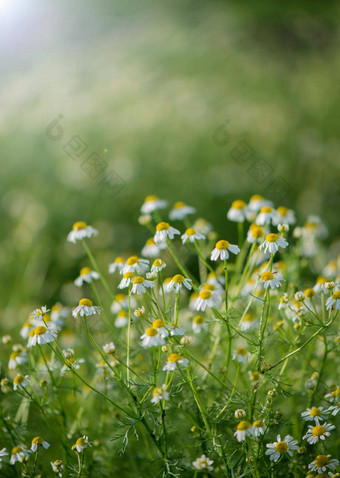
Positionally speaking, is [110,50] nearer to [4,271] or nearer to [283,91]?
[283,91]

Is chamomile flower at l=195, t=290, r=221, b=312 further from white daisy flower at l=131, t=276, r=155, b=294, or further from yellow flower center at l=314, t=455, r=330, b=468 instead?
yellow flower center at l=314, t=455, r=330, b=468

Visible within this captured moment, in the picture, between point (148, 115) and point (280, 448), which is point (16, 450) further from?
point (148, 115)

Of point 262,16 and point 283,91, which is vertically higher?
point 262,16

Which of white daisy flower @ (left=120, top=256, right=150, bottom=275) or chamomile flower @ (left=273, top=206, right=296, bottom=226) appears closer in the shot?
white daisy flower @ (left=120, top=256, right=150, bottom=275)

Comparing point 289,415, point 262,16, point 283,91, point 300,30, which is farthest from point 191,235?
point 262,16

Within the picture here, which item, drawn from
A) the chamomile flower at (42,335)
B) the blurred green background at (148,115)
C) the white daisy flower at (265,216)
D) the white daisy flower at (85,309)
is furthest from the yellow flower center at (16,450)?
the blurred green background at (148,115)

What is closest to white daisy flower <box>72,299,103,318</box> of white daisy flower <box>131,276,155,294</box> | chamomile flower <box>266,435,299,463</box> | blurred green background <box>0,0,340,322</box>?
white daisy flower <box>131,276,155,294</box>
